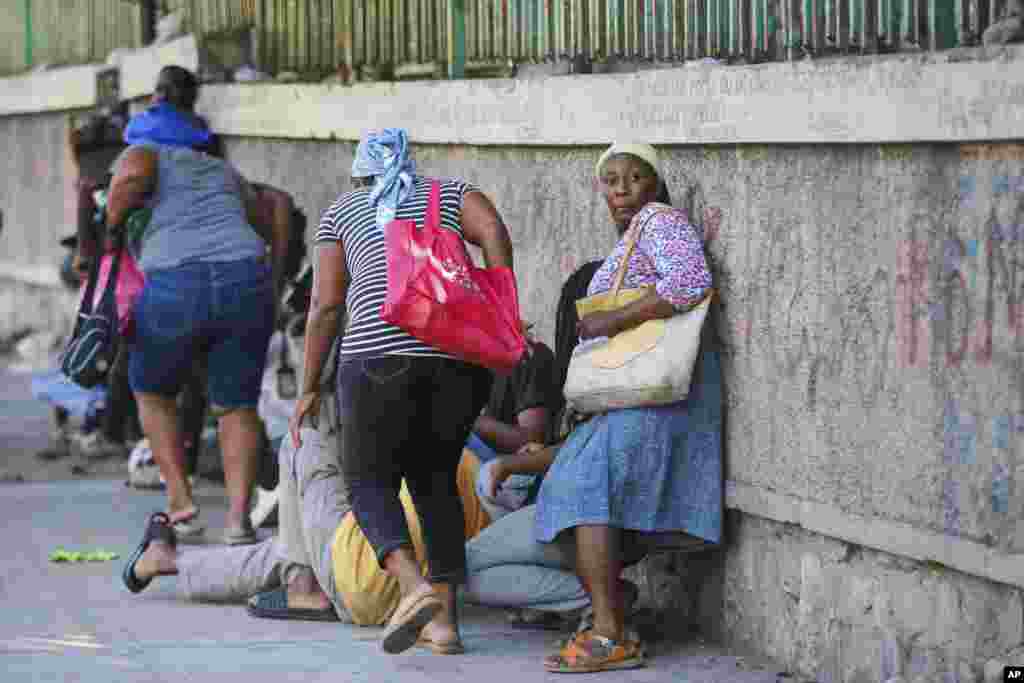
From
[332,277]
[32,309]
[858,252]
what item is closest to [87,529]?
[332,277]

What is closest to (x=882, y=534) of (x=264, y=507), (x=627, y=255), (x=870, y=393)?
(x=870, y=393)

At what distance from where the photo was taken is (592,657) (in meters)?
5.88

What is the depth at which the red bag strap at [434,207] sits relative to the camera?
6121mm

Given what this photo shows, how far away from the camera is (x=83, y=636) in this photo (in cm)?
652

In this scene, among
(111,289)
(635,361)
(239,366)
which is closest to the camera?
(635,361)

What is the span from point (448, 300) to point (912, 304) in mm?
1337

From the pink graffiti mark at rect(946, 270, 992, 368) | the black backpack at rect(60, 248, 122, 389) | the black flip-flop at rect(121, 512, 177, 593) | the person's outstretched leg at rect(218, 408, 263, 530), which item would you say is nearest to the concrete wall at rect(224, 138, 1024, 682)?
the pink graffiti mark at rect(946, 270, 992, 368)

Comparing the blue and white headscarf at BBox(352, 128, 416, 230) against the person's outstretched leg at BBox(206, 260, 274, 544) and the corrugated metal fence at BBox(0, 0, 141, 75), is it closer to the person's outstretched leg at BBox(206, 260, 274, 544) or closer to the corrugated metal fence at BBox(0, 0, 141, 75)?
the person's outstretched leg at BBox(206, 260, 274, 544)

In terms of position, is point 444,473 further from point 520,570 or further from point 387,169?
point 387,169

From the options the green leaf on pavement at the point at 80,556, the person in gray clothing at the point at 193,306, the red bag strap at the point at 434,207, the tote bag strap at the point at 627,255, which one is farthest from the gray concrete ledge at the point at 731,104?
the green leaf on pavement at the point at 80,556

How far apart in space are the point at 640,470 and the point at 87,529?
11.3 feet

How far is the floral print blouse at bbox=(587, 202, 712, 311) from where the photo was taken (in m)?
5.98

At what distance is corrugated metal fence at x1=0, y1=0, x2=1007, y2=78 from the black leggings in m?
1.32

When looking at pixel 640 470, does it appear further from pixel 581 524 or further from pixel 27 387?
pixel 27 387
